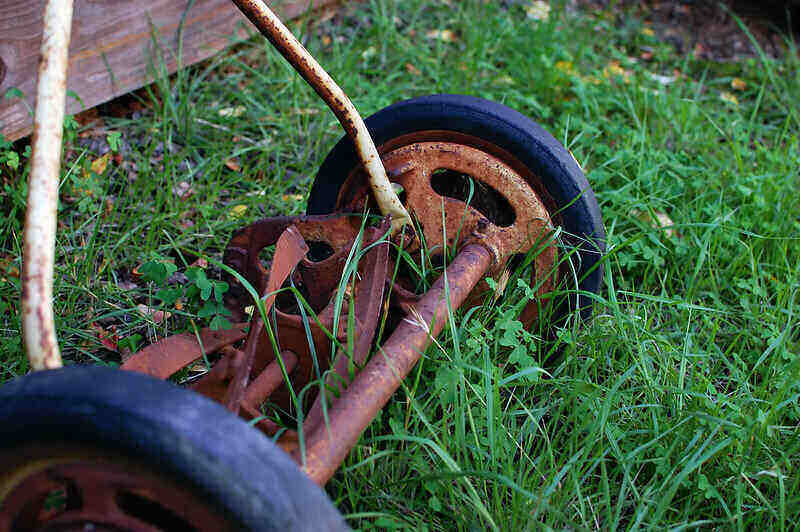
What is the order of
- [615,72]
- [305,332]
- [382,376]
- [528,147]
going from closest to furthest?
[382,376]
[305,332]
[528,147]
[615,72]

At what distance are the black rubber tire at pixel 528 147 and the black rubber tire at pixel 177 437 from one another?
3.66 ft

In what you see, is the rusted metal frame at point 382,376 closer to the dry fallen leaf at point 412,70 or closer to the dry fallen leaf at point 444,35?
the dry fallen leaf at point 412,70

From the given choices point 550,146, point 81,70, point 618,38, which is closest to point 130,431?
point 550,146

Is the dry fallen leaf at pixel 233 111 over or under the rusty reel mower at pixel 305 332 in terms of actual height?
over

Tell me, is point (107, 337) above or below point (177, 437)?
below

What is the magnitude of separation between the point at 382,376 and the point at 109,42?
1.98 m

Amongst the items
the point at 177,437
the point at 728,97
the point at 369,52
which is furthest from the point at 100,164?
the point at 728,97

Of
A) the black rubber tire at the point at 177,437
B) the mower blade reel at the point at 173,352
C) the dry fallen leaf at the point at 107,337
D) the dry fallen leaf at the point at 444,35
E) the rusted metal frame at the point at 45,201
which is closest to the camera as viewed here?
the black rubber tire at the point at 177,437

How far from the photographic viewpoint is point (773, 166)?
10.0ft

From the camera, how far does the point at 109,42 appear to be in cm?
264

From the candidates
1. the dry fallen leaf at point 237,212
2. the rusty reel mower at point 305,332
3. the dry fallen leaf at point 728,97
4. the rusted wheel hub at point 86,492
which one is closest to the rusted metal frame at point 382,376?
the rusty reel mower at point 305,332

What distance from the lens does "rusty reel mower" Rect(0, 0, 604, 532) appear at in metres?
1.00

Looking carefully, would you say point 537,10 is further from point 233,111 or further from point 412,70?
point 233,111

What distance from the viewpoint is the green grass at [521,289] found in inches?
65.0
